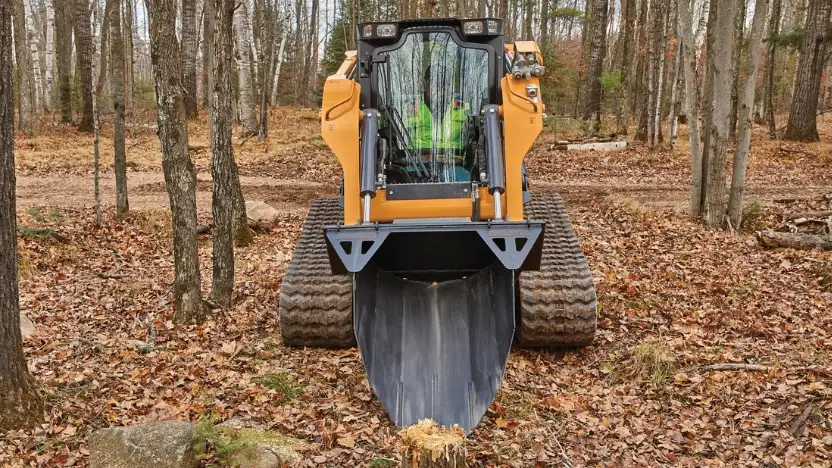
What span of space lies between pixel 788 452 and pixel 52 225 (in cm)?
1010

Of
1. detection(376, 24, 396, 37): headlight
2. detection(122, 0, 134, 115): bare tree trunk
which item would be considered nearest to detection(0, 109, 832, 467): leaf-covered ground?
detection(376, 24, 396, 37): headlight

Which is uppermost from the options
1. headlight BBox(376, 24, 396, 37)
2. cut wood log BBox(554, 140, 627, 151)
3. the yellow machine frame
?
headlight BBox(376, 24, 396, 37)

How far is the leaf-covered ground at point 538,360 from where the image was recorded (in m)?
4.62

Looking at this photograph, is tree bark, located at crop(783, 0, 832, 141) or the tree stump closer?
the tree stump

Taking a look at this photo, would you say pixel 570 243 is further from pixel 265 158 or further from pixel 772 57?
pixel 772 57

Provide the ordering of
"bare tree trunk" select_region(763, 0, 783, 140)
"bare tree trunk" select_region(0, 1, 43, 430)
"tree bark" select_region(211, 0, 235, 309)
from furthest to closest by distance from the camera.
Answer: "bare tree trunk" select_region(763, 0, 783, 140), "tree bark" select_region(211, 0, 235, 309), "bare tree trunk" select_region(0, 1, 43, 430)

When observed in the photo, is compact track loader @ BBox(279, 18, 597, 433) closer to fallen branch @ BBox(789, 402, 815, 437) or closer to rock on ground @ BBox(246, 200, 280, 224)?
fallen branch @ BBox(789, 402, 815, 437)

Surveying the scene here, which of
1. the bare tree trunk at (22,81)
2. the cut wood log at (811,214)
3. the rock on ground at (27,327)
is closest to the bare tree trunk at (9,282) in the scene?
the rock on ground at (27,327)

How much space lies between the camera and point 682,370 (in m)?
5.59

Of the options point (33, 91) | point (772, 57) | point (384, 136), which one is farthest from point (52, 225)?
point (772, 57)

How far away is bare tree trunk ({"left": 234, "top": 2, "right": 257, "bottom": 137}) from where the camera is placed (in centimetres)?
2078

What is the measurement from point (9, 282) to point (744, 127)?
9.72 meters

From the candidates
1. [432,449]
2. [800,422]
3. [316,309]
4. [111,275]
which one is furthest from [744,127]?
[111,275]

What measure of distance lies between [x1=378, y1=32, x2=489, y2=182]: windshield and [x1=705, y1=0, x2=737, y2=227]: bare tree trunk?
5.31m
